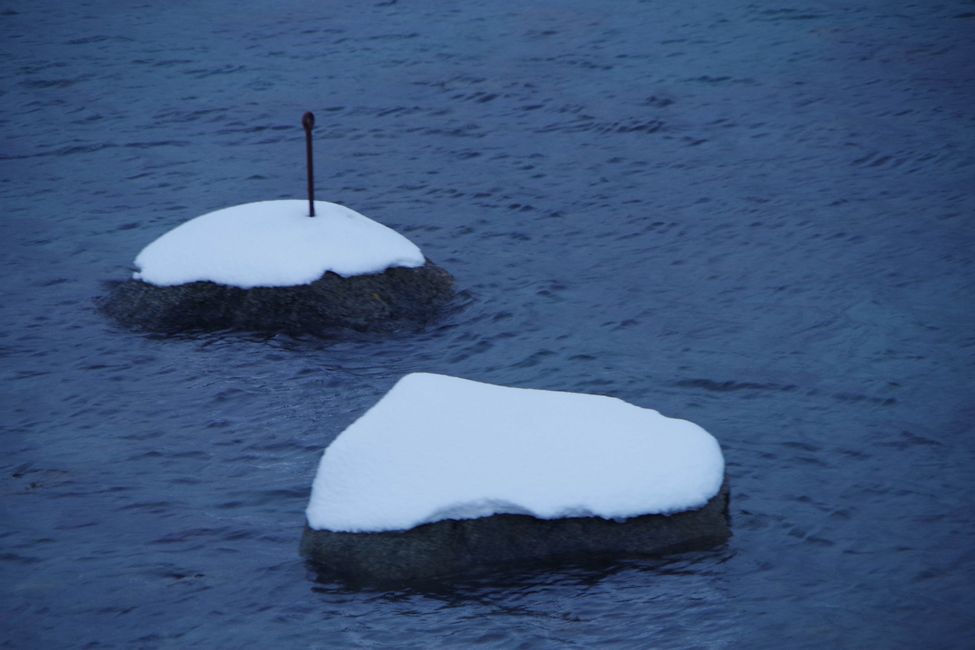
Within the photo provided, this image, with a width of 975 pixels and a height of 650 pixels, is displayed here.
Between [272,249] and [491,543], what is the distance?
14.0ft

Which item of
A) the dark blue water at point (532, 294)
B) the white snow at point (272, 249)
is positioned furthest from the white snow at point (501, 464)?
the white snow at point (272, 249)

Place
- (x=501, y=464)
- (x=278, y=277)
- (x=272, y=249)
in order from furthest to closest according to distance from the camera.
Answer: (x=272, y=249), (x=278, y=277), (x=501, y=464)

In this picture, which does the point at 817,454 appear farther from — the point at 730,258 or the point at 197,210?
the point at 197,210

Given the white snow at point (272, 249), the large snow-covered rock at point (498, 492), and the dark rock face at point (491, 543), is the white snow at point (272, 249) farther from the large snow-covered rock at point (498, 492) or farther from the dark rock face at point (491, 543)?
the dark rock face at point (491, 543)

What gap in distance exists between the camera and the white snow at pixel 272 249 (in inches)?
413

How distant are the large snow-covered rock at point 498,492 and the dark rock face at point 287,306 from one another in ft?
9.69

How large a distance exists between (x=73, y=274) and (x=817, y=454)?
24.1 ft

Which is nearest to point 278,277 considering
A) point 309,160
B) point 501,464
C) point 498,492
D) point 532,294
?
point 309,160

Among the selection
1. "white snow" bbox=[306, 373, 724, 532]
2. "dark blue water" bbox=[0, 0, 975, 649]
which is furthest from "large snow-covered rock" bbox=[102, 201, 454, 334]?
"white snow" bbox=[306, 373, 724, 532]

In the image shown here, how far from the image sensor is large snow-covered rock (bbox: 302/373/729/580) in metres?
7.12

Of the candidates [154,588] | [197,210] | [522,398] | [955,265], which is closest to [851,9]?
[955,265]

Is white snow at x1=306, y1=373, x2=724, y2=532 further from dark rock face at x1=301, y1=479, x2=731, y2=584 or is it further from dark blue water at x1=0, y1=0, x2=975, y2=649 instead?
dark blue water at x1=0, y1=0, x2=975, y2=649

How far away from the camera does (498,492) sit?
7.11 metres

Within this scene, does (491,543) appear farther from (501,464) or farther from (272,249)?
(272,249)
